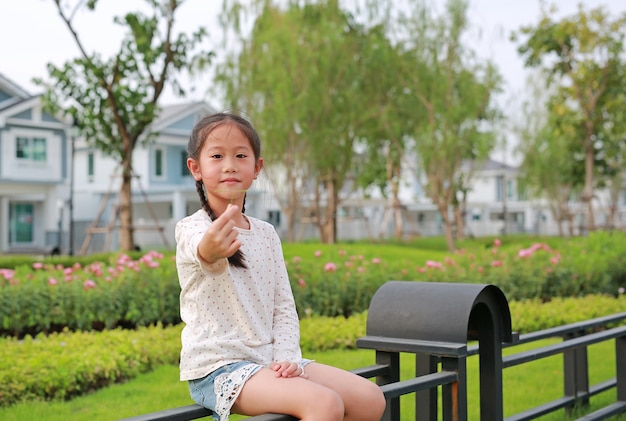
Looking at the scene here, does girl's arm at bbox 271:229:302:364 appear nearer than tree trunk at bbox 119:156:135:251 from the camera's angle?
Yes

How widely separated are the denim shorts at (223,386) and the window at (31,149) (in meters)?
31.2

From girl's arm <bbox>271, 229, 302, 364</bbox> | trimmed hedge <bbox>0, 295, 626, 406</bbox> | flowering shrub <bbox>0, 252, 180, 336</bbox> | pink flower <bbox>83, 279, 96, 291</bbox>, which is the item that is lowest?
trimmed hedge <bbox>0, 295, 626, 406</bbox>

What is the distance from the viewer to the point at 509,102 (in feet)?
93.9

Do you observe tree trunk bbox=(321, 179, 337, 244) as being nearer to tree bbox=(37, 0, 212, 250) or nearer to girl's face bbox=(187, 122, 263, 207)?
tree bbox=(37, 0, 212, 250)

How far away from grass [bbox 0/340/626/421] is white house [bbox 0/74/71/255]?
25.4m

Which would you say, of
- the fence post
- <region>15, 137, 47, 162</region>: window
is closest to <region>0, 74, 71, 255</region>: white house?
<region>15, 137, 47, 162</region>: window

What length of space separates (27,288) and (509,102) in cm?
2271

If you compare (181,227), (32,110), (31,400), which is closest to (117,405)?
(31,400)

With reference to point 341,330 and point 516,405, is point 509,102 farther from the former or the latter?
point 516,405

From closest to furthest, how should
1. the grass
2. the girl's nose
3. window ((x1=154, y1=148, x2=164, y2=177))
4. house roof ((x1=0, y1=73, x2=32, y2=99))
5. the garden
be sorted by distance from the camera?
the girl's nose
the grass
the garden
house roof ((x1=0, y1=73, x2=32, y2=99))
window ((x1=154, y1=148, x2=164, y2=177))

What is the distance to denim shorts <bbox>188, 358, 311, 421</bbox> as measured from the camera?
228cm

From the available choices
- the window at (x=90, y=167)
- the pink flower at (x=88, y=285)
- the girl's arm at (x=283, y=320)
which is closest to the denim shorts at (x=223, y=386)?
the girl's arm at (x=283, y=320)

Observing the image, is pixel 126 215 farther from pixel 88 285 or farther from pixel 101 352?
pixel 101 352

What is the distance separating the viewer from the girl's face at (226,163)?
2340 millimetres
